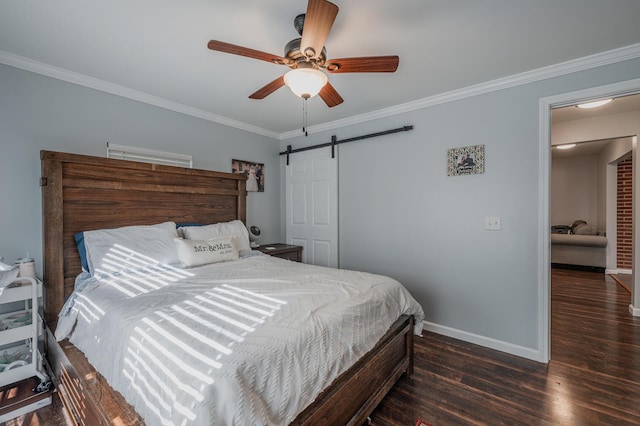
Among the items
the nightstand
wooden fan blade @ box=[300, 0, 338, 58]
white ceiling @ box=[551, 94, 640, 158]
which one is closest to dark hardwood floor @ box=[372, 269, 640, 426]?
the nightstand

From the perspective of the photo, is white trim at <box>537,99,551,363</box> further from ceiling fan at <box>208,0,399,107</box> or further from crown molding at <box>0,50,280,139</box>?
crown molding at <box>0,50,280,139</box>

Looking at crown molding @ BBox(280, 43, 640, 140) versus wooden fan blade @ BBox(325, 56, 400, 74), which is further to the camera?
crown molding @ BBox(280, 43, 640, 140)

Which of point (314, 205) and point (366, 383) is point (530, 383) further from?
point (314, 205)

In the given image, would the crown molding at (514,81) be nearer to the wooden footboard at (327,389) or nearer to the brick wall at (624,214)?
the wooden footboard at (327,389)

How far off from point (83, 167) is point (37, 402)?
5.63 ft

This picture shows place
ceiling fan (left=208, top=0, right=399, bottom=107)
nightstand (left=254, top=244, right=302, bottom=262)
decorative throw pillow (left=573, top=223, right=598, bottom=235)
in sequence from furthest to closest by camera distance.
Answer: decorative throw pillow (left=573, top=223, right=598, bottom=235), nightstand (left=254, top=244, right=302, bottom=262), ceiling fan (left=208, top=0, right=399, bottom=107)

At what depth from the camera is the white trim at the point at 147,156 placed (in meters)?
2.61

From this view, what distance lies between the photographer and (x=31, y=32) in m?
1.81

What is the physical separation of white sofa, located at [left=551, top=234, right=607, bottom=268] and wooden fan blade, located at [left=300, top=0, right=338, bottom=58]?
663 cm

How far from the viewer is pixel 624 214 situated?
5.16 m

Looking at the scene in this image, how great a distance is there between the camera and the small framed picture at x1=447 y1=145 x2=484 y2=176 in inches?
105

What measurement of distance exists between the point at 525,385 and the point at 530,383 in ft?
0.19

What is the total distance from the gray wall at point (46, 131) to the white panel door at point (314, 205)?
1.47 m

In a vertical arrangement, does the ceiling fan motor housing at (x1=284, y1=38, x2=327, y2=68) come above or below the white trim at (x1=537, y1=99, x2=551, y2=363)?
above
